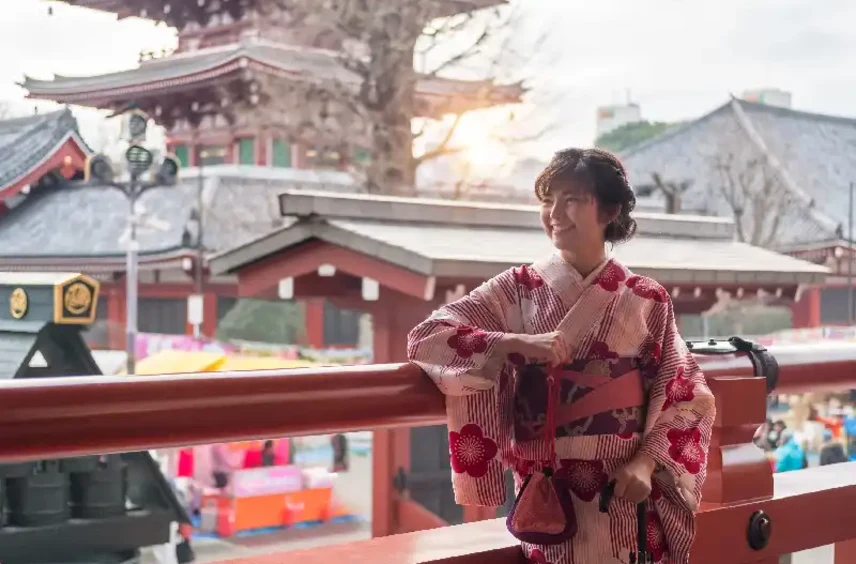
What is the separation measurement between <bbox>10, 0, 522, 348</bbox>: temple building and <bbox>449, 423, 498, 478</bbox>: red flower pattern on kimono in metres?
4.86

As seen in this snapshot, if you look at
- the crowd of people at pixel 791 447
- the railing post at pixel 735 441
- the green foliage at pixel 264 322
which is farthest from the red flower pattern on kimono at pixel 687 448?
the green foliage at pixel 264 322

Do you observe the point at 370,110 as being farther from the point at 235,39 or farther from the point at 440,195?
the point at 235,39

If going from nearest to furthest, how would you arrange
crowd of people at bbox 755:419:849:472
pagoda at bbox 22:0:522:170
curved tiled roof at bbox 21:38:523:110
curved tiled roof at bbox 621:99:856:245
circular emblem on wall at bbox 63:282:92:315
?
circular emblem on wall at bbox 63:282:92:315, crowd of people at bbox 755:419:849:472, curved tiled roof at bbox 21:38:523:110, pagoda at bbox 22:0:522:170, curved tiled roof at bbox 621:99:856:245

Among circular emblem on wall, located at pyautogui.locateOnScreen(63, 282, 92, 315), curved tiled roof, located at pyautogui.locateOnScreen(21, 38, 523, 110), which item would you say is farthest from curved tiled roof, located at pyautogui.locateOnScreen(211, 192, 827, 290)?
curved tiled roof, located at pyautogui.locateOnScreen(21, 38, 523, 110)

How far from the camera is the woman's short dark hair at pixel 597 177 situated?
2.32ft

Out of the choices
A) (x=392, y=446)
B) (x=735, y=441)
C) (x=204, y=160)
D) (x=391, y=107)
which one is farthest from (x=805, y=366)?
(x=204, y=160)

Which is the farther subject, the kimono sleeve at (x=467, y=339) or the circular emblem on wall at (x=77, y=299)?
the circular emblem on wall at (x=77, y=299)

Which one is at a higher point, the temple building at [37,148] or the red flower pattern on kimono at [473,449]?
the temple building at [37,148]

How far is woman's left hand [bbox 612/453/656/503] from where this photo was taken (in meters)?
0.69

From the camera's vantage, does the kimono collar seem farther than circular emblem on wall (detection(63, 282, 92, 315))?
No

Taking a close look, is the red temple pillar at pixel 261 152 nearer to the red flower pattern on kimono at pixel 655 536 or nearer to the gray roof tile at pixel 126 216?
the gray roof tile at pixel 126 216

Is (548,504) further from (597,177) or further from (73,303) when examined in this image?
(73,303)

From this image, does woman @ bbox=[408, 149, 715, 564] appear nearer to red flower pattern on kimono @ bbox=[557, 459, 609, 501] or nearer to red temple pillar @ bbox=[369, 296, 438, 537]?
red flower pattern on kimono @ bbox=[557, 459, 609, 501]

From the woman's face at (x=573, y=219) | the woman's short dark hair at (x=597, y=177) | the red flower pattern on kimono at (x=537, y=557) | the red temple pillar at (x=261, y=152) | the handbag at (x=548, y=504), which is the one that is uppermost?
the red temple pillar at (x=261, y=152)
